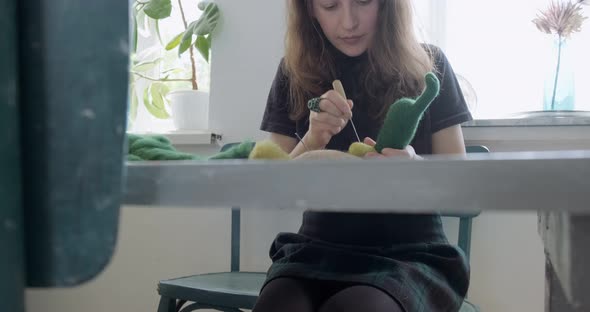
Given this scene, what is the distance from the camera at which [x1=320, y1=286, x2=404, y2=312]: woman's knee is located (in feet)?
2.14

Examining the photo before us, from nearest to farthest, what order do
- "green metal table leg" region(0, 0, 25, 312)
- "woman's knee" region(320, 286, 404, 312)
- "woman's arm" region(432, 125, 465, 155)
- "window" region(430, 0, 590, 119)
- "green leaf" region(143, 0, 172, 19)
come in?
"green metal table leg" region(0, 0, 25, 312) → "woman's knee" region(320, 286, 404, 312) → "woman's arm" region(432, 125, 465, 155) → "window" region(430, 0, 590, 119) → "green leaf" region(143, 0, 172, 19)

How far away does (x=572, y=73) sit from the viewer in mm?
1483

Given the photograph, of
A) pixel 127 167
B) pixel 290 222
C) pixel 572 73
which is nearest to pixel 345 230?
pixel 127 167

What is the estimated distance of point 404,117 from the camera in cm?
61

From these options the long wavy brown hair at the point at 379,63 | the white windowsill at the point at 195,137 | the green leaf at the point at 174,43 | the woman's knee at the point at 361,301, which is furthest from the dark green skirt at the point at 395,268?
the green leaf at the point at 174,43

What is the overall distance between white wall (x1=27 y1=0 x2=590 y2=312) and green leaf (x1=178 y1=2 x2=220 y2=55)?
0.03 meters

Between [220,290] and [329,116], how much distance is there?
1.48 feet

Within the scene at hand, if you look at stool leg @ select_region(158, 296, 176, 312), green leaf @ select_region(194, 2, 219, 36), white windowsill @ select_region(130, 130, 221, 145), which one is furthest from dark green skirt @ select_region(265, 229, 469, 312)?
green leaf @ select_region(194, 2, 219, 36)

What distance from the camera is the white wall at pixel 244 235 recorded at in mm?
1412

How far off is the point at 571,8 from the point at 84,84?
1.41 m

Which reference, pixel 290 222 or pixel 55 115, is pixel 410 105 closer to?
pixel 55 115

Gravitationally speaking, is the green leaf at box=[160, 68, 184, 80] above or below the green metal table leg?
above

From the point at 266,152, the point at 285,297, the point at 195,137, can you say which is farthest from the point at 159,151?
the point at 195,137

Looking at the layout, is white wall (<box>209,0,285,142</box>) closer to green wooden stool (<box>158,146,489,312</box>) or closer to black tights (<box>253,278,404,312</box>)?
green wooden stool (<box>158,146,489,312</box>)
